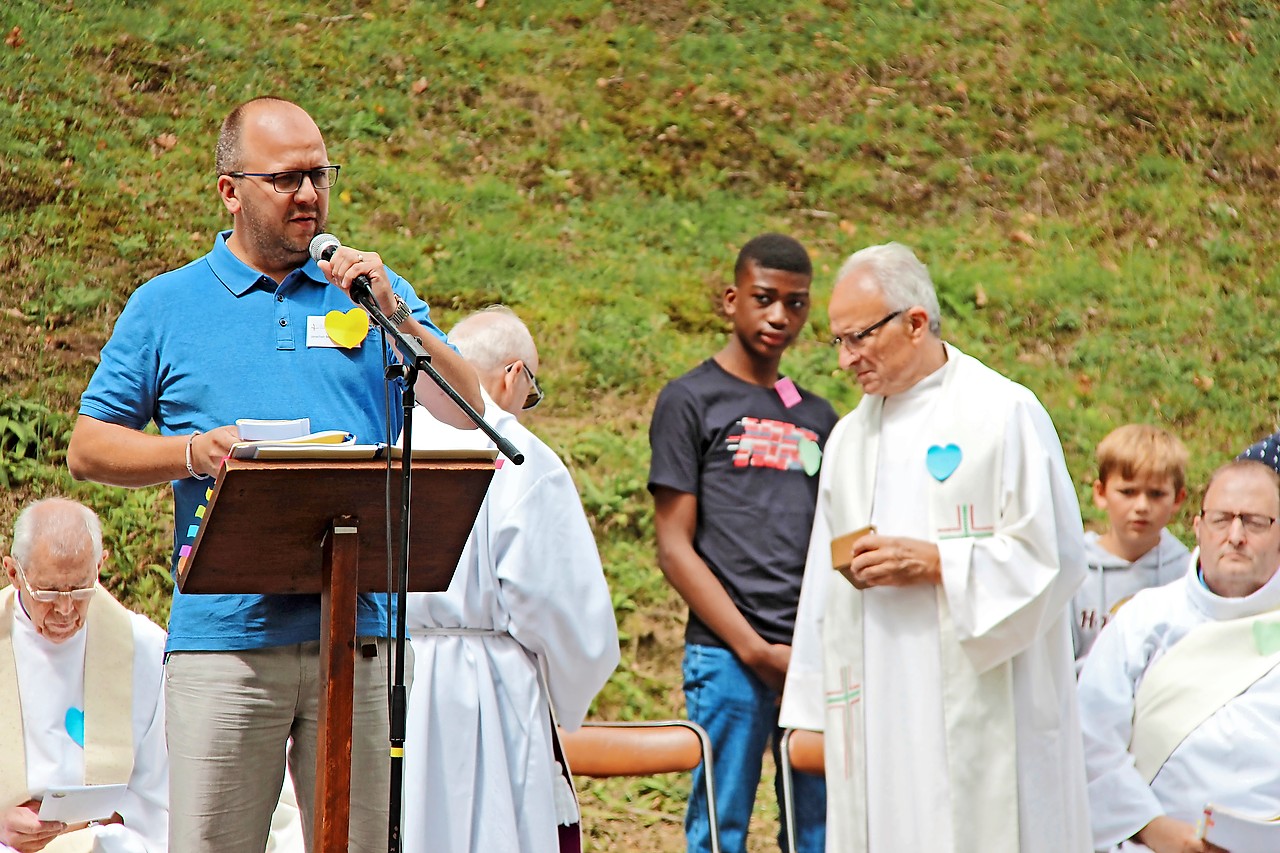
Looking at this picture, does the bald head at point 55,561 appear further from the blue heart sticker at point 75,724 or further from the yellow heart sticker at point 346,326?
the yellow heart sticker at point 346,326

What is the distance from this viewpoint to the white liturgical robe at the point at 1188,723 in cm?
455

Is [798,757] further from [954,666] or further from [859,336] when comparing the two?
[859,336]

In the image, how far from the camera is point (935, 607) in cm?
470

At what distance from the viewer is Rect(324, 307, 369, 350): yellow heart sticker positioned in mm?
3223

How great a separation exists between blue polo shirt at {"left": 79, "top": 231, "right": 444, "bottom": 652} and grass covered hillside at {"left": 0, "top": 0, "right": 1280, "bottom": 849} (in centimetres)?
371

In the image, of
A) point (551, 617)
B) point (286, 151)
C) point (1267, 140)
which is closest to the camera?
point (286, 151)

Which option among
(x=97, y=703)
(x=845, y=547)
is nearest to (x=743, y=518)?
(x=845, y=547)

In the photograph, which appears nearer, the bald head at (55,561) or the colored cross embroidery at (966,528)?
the bald head at (55,561)

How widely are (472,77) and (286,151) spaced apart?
21.9 ft

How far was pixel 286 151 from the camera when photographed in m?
3.31

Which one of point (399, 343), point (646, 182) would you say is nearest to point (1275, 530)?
point (399, 343)

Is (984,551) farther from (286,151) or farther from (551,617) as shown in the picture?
(286,151)

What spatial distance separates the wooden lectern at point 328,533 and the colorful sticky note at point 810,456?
2.71m

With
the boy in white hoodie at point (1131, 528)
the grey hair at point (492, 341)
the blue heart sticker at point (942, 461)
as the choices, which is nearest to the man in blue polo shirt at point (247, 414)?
the grey hair at point (492, 341)
